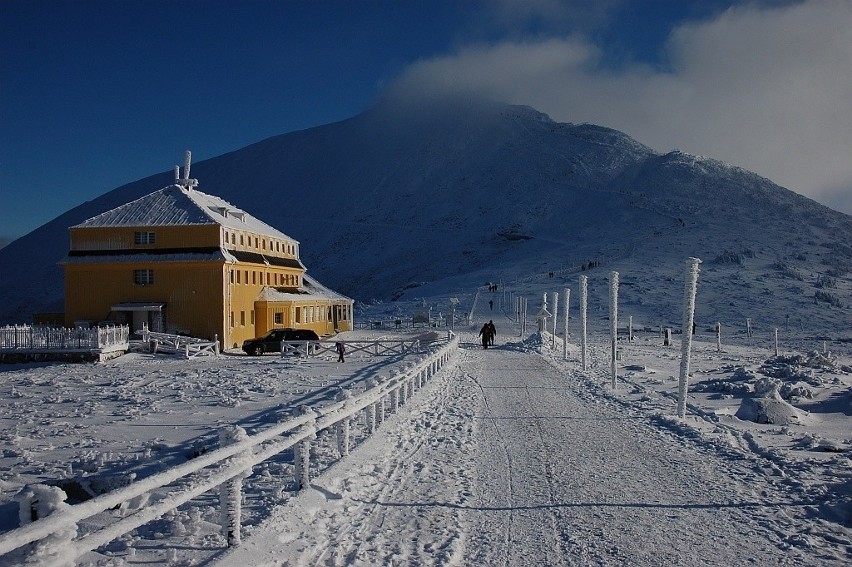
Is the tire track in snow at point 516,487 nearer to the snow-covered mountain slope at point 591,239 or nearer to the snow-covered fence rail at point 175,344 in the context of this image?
the snow-covered fence rail at point 175,344

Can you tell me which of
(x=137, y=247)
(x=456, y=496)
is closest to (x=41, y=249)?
(x=137, y=247)

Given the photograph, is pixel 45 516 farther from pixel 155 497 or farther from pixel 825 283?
pixel 825 283

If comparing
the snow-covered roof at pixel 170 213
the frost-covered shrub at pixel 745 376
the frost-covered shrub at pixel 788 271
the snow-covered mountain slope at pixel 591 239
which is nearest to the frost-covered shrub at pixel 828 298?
the snow-covered mountain slope at pixel 591 239

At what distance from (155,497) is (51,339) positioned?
26593mm

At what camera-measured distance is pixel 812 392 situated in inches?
769

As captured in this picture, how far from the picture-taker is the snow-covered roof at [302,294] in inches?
1796

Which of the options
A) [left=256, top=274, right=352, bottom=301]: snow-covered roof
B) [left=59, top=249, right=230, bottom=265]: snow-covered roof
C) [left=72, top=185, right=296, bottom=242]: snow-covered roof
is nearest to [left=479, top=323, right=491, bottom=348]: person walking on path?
[left=256, top=274, right=352, bottom=301]: snow-covered roof

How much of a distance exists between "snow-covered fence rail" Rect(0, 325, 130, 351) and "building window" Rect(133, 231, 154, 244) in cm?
962

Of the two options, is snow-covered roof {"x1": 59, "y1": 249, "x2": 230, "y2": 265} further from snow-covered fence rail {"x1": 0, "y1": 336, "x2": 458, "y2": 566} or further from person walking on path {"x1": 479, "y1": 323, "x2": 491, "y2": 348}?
snow-covered fence rail {"x1": 0, "y1": 336, "x2": 458, "y2": 566}

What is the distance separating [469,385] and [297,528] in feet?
48.7

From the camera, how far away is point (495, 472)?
967 centimetres

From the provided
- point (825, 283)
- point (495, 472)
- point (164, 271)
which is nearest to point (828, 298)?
point (825, 283)

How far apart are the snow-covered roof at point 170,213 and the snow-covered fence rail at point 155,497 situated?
31.8 meters

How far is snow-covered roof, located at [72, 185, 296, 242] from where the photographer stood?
40.7 m
